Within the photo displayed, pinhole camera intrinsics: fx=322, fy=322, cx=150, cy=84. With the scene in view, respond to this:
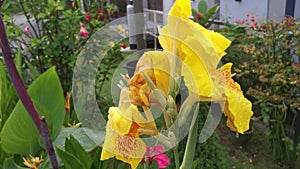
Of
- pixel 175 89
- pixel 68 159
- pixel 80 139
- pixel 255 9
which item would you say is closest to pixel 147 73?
pixel 175 89

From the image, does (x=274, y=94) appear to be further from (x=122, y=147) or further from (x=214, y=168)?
(x=122, y=147)

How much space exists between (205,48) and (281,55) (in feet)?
6.39

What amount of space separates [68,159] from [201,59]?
42 centimetres

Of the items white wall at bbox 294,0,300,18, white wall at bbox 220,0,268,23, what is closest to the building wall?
white wall at bbox 220,0,268,23

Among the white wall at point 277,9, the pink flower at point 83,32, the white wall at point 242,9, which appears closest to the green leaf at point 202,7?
the white wall at point 242,9

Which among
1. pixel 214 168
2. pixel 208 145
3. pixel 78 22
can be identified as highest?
pixel 78 22

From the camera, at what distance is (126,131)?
0.36 metres

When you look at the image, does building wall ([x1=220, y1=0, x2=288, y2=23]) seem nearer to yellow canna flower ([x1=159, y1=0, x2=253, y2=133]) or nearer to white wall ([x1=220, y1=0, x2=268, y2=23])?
white wall ([x1=220, y1=0, x2=268, y2=23])

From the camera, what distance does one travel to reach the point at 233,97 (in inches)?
13.3

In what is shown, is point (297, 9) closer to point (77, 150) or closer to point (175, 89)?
point (77, 150)

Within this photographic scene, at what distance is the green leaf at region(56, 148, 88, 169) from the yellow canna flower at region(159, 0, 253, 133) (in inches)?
15.0

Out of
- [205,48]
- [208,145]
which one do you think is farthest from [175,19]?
[208,145]

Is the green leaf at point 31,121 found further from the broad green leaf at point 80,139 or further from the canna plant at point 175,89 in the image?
the canna plant at point 175,89

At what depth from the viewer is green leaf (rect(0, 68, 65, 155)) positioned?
2.13 ft
